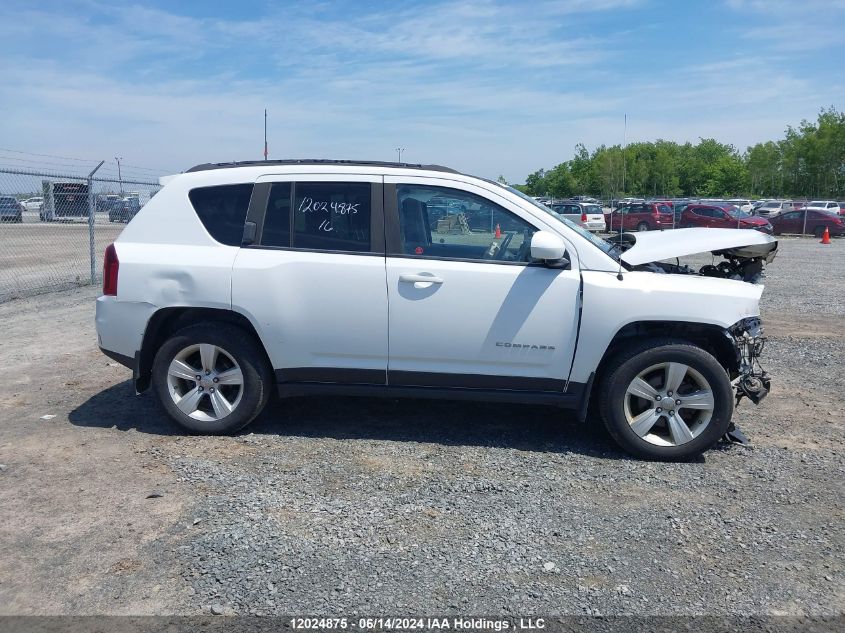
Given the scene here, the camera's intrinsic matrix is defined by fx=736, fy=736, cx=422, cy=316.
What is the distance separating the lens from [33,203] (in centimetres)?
1356

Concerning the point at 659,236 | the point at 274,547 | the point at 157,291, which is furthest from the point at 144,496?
the point at 659,236

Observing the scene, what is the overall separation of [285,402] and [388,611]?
10.4 feet

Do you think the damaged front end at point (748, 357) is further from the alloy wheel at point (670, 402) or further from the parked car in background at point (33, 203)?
the parked car in background at point (33, 203)

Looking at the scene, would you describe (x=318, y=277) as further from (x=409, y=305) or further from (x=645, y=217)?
(x=645, y=217)

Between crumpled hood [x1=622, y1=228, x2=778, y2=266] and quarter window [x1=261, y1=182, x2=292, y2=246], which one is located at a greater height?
quarter window [x1=261, y1=182, x2=292, y2=246]

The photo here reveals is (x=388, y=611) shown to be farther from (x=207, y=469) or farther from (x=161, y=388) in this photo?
(x=161, y=388)

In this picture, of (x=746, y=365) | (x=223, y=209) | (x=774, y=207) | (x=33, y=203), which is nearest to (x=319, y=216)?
(x=223, y=209)

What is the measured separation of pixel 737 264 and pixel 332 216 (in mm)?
3140

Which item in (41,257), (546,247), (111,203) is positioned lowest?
(41,257)

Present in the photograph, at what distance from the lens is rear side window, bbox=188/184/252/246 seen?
5.22 metres

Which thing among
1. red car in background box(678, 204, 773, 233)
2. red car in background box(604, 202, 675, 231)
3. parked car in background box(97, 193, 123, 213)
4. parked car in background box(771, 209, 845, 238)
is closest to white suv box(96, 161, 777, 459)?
parked car in background box(97, 193, 123, 213)

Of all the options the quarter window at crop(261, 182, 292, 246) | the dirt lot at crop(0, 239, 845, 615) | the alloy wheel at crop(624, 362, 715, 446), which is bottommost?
the dirt lot at crop(0, 239, 845, 615)

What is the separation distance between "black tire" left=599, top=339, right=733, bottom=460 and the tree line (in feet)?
163

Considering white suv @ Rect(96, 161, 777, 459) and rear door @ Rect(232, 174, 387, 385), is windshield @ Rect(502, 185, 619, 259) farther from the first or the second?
rear door @ Rect(232, 174, 387, 385)
